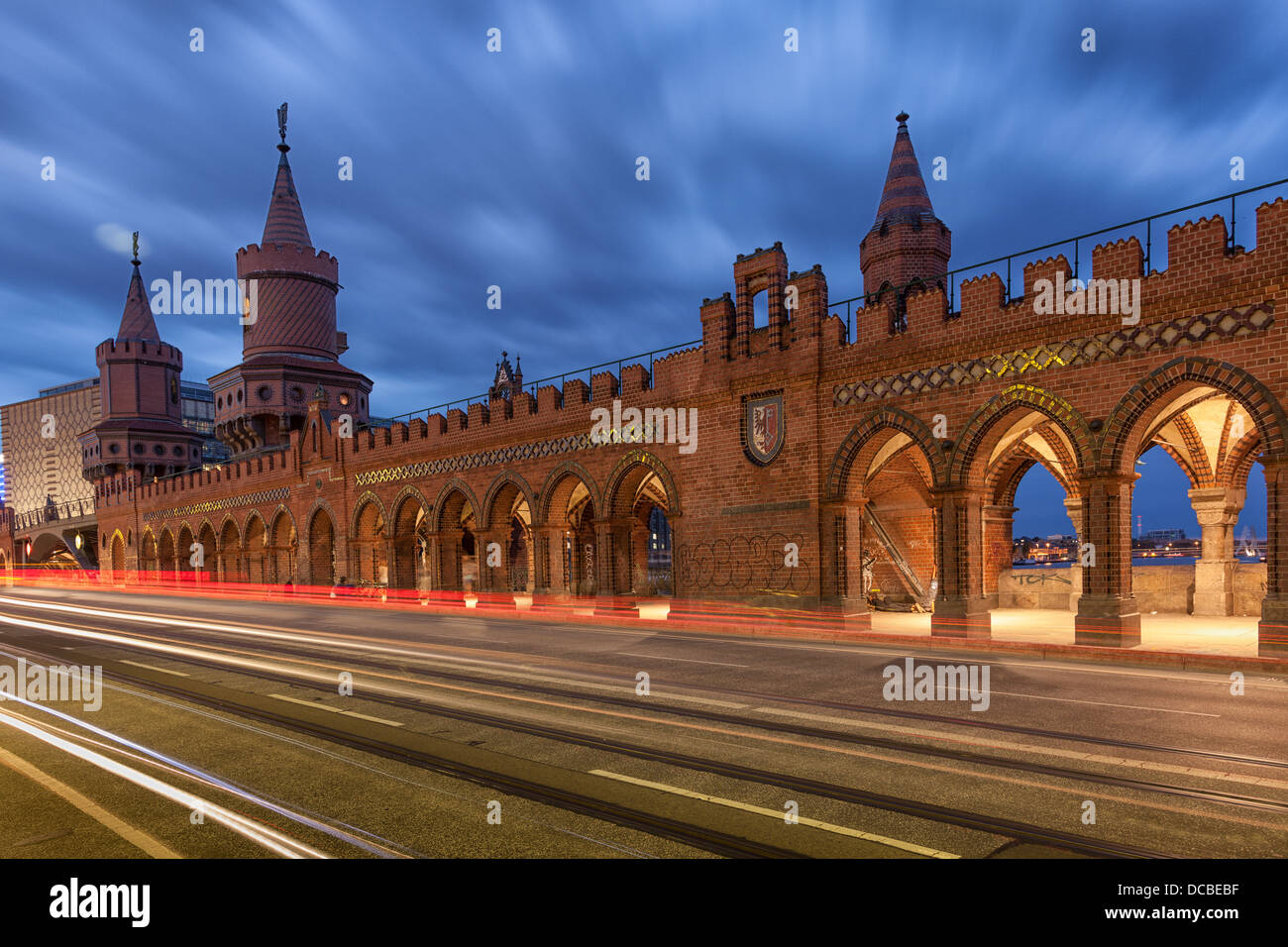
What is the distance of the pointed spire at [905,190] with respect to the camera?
24.4 metres

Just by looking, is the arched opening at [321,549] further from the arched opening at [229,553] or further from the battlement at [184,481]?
the arched opening at [229,553]

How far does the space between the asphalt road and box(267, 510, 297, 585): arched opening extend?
29.4 meters

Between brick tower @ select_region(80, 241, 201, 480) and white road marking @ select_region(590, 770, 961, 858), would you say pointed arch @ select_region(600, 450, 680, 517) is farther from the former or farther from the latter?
brick tower @ select_region(80, 241, 201, 480)

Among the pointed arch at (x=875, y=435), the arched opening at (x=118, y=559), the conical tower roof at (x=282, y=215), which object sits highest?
the conical tower roof at (x=282, y=215)

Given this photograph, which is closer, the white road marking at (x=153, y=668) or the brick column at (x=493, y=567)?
the white road marking at (x=153, y=668)

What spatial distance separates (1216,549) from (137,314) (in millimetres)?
72532

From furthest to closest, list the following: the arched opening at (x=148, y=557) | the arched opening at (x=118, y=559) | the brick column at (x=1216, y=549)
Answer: the arched opening at (x=118, y=559)
the arched opening at (x=148, y=557)
the brick column at (x=1216, y=549)

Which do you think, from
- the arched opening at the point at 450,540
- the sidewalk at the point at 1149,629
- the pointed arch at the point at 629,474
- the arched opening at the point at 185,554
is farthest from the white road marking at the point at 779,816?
the arched opening at the point at 185,554

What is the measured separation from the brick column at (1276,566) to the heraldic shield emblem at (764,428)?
403 inches

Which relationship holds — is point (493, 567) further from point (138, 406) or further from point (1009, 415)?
point (138, 406)

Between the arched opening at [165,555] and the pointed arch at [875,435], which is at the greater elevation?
the pointed arch at [875,435]

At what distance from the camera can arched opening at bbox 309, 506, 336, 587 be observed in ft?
127

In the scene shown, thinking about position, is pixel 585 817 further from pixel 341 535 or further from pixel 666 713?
pixel 341 535
